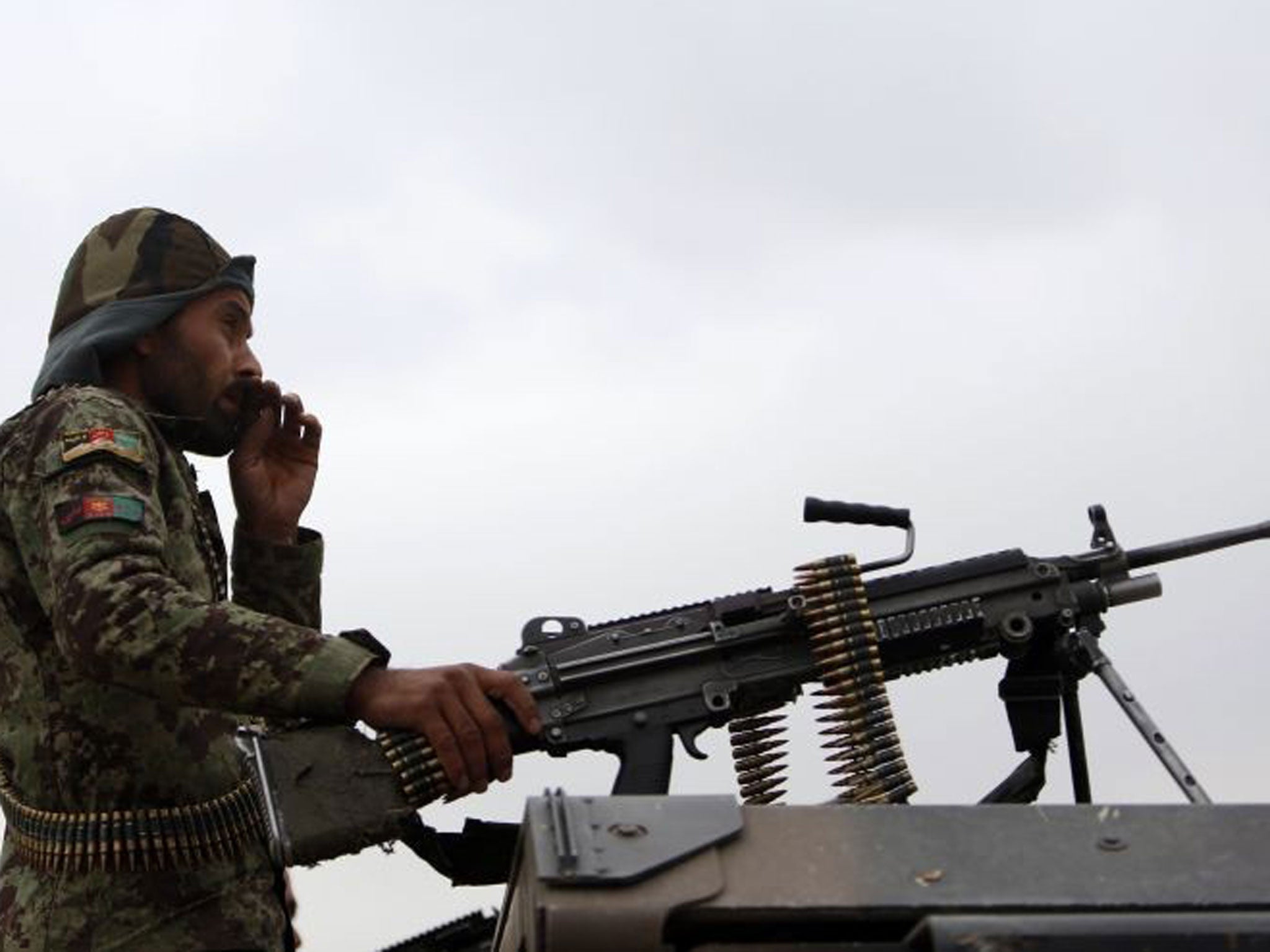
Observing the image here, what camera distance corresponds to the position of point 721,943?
9.86 ft

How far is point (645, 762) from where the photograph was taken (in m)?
6.28

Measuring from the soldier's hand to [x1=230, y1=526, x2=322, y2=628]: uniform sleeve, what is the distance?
67.5 inches

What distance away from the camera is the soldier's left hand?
5.93m

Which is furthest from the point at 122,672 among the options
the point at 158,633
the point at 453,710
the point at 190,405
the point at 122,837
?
the point at 190,405

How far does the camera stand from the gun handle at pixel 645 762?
6.24 m

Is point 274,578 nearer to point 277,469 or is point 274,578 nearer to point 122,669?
point 277,469

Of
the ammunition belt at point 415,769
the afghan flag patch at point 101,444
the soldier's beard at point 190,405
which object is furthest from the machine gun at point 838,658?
the afghan flag patch at point 101,444

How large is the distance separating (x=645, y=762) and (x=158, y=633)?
237 centimetres

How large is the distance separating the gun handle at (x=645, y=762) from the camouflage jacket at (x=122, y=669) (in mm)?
1552

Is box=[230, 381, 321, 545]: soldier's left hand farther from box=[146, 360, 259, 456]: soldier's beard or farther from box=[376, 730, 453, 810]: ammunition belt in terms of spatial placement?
box=[376, 730, 453, 810]: ammunition belt

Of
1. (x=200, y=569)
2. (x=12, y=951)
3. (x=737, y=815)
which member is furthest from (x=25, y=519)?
(x=737, y=815)

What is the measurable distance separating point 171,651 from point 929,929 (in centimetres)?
184

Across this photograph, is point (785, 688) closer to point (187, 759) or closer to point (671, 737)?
point (671, 737)

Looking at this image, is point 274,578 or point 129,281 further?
point 274,578
